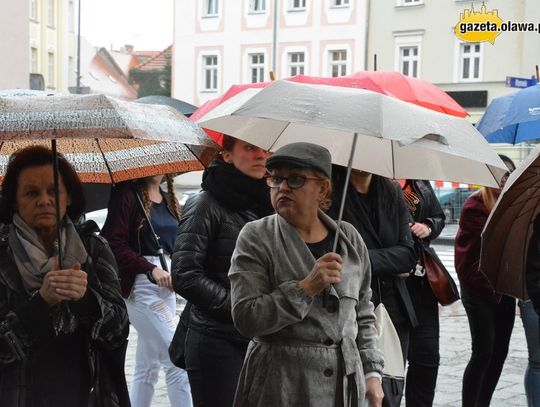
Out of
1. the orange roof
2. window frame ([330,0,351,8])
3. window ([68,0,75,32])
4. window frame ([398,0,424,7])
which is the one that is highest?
window ([68,0,75,32])

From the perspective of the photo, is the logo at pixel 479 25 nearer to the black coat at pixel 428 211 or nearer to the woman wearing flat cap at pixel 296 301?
the black coat at pixel 428 211

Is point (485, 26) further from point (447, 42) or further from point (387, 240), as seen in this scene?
point (387, 240)

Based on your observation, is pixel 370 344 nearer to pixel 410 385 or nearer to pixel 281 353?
pixel 281 353

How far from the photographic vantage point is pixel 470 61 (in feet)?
141

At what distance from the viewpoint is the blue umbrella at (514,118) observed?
7.14m

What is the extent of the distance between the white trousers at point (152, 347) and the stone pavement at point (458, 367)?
0.78 m

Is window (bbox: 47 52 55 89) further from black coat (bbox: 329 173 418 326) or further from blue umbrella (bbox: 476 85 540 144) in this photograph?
black coat (bbox: 329 173 418 326)

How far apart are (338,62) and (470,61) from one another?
686cm

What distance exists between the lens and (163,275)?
6.16 m

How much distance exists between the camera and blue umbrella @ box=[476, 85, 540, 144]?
714 cm

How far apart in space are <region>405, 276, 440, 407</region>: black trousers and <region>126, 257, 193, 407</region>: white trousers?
143 centimetres

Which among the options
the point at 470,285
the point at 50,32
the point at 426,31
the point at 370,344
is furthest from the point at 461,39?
the point at 370,344

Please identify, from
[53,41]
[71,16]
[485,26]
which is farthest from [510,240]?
[71,16]

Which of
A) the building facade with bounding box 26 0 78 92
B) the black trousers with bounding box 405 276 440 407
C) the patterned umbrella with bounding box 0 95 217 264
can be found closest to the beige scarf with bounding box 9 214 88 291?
the patterned umbrella with bounding box 0 95 217 264
